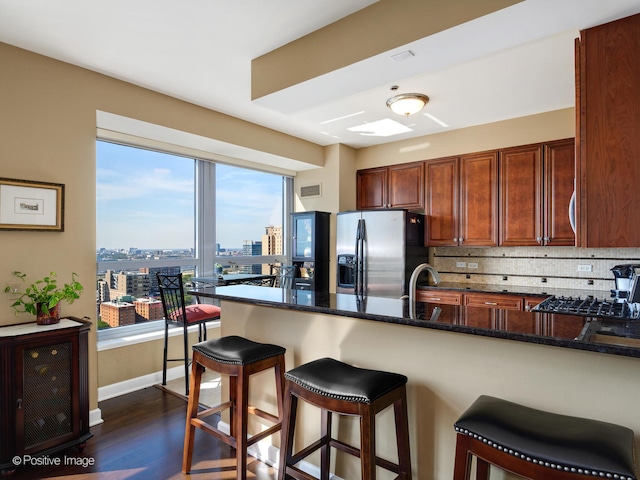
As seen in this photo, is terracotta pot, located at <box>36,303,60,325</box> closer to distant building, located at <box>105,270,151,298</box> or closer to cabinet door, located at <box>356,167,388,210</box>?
distant building, located at <box>105,270,151,298</box>

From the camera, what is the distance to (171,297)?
358 centimetres

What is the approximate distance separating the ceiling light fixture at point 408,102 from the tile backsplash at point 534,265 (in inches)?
77.1

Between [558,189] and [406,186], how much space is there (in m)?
1.61

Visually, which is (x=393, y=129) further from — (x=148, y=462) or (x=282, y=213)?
(x=148, y=462)

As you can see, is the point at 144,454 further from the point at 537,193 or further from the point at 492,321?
the point at 537,193

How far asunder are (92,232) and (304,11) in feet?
7.23

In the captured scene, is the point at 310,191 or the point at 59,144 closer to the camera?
the point at 59,144

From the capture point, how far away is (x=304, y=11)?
2.15 metres

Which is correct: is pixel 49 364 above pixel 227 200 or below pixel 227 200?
below

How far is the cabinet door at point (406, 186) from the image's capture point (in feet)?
15.0

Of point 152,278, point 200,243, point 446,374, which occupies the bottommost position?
point 446,374

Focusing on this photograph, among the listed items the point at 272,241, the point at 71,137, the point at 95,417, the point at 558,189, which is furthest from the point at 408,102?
the point at 95,417

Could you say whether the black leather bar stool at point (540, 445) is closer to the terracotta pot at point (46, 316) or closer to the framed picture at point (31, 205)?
the terracotta pot at point (46, 316)

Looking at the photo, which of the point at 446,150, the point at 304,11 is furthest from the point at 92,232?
the point at 446,150
